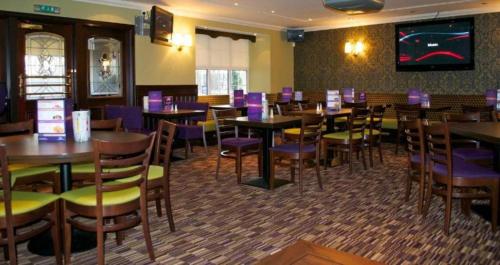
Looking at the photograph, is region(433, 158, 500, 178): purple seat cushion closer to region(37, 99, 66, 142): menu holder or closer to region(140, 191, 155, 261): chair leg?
region(140, 191, 155, 261): chair leg

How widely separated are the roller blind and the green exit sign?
11.2ft

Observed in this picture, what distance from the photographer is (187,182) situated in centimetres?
600

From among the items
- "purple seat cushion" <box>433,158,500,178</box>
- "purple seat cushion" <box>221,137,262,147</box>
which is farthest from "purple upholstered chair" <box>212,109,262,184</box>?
"purple seat cushion" <box>433,158,500,178</box>

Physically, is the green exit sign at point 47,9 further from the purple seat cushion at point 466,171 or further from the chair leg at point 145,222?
the purple seat cushion at point 466,171

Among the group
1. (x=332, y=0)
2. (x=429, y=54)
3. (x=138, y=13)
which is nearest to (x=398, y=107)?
(x=429, y=54)

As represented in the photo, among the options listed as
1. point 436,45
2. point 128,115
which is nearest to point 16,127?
point 128,115

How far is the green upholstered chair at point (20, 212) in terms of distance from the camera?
2748 millimetres

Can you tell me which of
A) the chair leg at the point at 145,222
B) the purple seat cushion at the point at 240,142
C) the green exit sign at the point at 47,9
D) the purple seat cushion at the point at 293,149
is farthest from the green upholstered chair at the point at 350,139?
the green exit sign at the point at 47,9

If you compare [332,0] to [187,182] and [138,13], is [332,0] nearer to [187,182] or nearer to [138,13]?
[187,182]

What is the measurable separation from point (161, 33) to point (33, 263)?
5.99 m

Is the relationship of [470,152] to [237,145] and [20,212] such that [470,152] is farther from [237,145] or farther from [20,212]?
[20,212]

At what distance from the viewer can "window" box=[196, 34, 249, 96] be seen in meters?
10.5

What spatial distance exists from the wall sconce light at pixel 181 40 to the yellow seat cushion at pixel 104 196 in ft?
21.3

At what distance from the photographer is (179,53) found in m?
9.51
